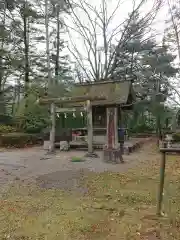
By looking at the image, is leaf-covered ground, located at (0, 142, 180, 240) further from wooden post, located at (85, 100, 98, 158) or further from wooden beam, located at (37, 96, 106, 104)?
wooden beam, located at (37, 96, 106, 104)

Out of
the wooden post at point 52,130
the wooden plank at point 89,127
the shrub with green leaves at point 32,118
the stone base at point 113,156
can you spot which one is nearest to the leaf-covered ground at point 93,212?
the stone base at point 113,156

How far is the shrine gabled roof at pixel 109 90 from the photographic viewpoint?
12.6 m

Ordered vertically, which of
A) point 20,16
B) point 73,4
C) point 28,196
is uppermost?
point 73,4

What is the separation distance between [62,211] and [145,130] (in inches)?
793

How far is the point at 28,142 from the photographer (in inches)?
538

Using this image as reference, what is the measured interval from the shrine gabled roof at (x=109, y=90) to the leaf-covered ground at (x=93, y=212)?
23.7ft

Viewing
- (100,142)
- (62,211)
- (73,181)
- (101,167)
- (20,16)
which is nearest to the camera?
(62,211)

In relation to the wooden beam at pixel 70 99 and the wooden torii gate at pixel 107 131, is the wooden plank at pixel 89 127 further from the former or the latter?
the wooden beam at pixel 70 99

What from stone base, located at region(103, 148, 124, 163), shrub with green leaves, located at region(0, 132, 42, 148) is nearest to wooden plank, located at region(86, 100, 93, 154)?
stone base, located at region(103, 148, 124, 163)

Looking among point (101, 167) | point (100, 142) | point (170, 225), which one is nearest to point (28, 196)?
point (170, 225)

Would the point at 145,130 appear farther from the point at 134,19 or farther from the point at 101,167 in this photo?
the point at 101,167

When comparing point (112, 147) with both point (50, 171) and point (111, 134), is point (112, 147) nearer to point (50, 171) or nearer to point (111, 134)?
point (111, 134)

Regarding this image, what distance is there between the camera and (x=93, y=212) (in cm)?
378

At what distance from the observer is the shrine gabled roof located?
1258 cm
